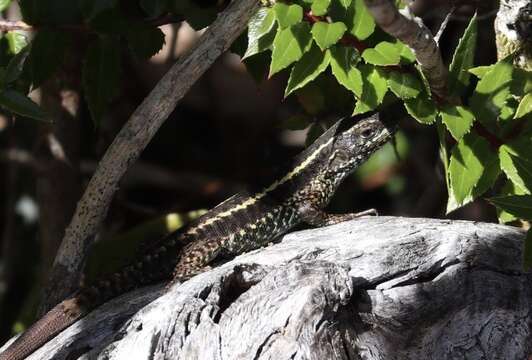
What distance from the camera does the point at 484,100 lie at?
3.37 metres

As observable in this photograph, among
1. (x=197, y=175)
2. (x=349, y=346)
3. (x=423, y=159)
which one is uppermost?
(x=349, y=346)

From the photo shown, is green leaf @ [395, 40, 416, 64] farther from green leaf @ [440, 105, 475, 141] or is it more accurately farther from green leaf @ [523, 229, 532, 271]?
green leaf @ [523, 229, 532, 271]

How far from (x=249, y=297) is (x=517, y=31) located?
158 cm

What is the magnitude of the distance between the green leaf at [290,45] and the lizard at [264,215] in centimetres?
94

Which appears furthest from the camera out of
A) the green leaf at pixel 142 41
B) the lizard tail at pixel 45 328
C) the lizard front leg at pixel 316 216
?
the lizard front leg at pixel 316 216

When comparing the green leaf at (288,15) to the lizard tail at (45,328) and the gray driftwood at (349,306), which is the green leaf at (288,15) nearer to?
the gray driftwood at (349,306)

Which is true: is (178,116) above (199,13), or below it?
below

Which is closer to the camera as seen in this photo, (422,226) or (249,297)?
(249,297)

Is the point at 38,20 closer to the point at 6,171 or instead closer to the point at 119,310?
the point at 119,310

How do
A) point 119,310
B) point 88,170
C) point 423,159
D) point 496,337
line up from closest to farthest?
point 496,337 → point 119,310 → point 88,170 → point 423,159

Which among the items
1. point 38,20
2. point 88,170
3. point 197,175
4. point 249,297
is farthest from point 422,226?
point 197,175

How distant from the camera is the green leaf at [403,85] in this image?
3309 mm

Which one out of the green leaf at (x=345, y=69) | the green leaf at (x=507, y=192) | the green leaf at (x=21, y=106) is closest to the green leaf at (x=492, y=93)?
the green leaf at (x=507, y=192)

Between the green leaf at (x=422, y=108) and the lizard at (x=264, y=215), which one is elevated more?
the green leaf at (x=422, y=108)
